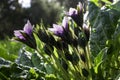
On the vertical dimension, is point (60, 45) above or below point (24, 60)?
below

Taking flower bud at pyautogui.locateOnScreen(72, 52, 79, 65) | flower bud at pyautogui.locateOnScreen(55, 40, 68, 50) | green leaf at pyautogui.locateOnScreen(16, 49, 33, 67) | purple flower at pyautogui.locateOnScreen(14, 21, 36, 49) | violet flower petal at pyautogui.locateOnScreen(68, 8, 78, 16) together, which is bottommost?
flower bud at pyautogui.locateOnScreen(72, 52, 79, 65)

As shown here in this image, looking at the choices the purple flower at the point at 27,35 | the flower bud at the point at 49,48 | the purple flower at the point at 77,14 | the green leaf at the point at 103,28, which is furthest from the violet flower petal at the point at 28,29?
the green leaf at the point at 103,28

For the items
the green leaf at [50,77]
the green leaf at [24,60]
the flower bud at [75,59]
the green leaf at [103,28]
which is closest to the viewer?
the flower bud at [75,59]

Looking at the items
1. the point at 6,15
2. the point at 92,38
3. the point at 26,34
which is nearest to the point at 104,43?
the point at 92,38

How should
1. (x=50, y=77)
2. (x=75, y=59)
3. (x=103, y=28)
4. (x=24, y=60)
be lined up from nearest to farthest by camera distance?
1. (x=75, y=59)
2. (x=50, y=77)
3. (x=103, y=28)
4. (x=24, y=60)

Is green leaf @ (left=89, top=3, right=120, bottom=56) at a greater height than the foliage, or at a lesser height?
greater

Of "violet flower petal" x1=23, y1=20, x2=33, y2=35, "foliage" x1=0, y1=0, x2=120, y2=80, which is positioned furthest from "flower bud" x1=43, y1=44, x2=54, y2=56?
"violet flower petal" x1=23, y1=20, x2=33, y2=35

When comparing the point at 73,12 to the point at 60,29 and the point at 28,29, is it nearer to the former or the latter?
the point at 60,29

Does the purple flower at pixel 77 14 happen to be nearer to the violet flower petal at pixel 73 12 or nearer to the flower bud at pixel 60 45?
the violet flower petal at pixel 73 12

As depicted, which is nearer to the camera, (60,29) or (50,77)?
(60,29)

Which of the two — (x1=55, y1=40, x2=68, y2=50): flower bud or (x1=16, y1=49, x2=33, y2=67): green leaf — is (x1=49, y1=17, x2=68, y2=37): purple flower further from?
(x1=16, y1=49, x2=33, y2=67): green leaf

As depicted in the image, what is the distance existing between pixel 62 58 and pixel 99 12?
570mm

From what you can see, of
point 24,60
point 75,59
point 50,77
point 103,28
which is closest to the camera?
point 75,59

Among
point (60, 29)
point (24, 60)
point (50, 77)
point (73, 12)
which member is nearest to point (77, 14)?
point (73, 12)
